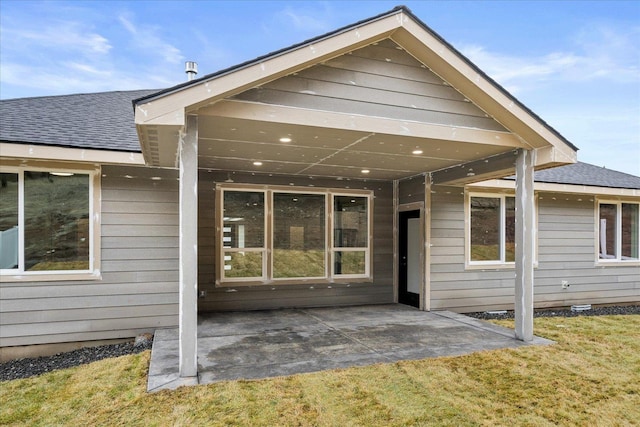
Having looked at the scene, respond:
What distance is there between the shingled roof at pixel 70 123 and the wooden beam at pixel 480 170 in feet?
16.2

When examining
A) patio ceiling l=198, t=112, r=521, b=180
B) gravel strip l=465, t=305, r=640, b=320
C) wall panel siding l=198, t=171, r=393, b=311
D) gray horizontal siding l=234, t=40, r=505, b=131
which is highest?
gray horizontal siding l=234, t=40, r=505, b=131

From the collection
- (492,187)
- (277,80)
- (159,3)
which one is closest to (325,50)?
(277,80)

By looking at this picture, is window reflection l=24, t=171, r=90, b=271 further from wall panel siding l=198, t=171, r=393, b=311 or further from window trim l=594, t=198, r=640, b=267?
window trim l=594, t=198, r=640, b=267

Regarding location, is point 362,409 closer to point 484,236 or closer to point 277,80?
point 277,80

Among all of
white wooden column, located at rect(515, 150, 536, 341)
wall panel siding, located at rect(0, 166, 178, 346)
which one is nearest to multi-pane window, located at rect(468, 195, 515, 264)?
white wooden column, located at rect(515, 150, 536, 341)

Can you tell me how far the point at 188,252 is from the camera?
380 centimetres

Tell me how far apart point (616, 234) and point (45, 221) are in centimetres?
1134

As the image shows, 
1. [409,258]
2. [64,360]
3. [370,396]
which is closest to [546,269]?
[409,258]

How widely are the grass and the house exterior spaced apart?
0.64m

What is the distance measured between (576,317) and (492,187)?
2891mm

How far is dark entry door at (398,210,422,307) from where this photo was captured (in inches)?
303

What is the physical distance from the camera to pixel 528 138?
500cm

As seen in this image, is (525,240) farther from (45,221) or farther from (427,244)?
(45,221)

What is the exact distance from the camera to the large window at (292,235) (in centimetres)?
711
